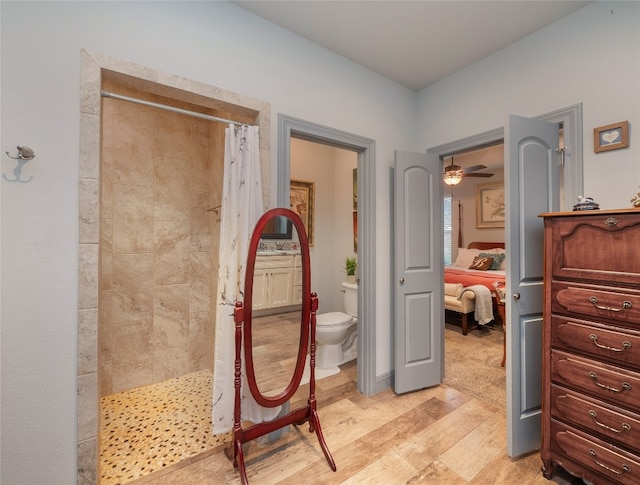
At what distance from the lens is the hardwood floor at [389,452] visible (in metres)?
1.59

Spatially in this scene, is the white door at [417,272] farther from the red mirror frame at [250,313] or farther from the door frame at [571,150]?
the red mirror frame at [250,313]

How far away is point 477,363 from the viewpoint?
10.0 ft

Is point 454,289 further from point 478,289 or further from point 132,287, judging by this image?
point 132,287

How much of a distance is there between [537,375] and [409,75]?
2569 mm

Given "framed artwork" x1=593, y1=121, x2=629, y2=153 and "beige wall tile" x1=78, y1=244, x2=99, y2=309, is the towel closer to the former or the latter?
"framed artwork" x1=593, y1=121, x2=629, y2=153

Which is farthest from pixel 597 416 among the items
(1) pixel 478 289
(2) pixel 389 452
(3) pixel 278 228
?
(1) pixel 478 289

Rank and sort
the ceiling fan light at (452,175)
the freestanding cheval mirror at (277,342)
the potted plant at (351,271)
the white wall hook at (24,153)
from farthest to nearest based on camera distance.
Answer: the ceiling fan light at (452,175) → the potted plant at (351,271) → the freestanding cheval mirror at (277,342) → the white wall hook at (24,153)

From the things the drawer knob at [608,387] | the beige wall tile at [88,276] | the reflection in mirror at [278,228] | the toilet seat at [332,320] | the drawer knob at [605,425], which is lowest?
the drawer knob at [605,425]

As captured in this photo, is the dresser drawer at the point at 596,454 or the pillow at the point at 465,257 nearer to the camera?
the dresser drawer at the point at 596,454

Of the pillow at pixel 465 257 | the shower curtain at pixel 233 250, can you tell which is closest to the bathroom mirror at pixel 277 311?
the shower curtain at pixel 233 250

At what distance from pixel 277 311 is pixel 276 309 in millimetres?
16

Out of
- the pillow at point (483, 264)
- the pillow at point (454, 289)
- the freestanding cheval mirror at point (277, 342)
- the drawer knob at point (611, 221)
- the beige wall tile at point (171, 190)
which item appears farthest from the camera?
the pillow at point (483, 264)

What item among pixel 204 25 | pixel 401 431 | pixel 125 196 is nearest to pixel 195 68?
pixel 204 25

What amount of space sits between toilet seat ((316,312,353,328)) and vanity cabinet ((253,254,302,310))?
37.4 inches
